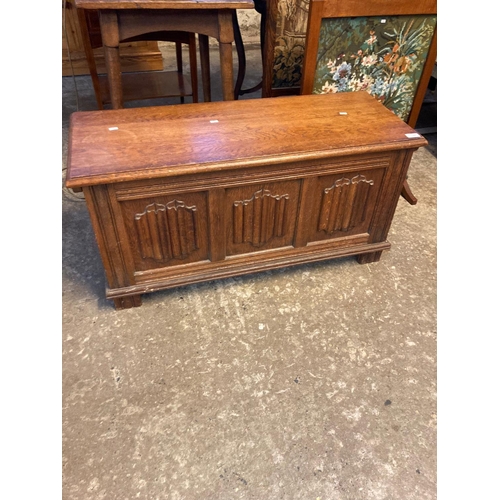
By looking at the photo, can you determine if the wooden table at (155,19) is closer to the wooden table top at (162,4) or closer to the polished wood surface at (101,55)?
the wooden table top at (162,4)

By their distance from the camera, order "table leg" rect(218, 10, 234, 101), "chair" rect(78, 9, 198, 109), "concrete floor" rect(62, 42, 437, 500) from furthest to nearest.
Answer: "chair" rect(78, 9, 198, 109) → "table leg" rect(218, 10, 234, 101) → "concrete floor" rect(62, 42, 437, 500)

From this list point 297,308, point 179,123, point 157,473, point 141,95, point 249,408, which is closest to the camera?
point 157,473

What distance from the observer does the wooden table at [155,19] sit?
54.9 inches

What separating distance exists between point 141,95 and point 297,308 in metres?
1.73

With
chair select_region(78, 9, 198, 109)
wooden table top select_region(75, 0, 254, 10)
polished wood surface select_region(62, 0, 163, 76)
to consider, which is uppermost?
wooden table top select_region(75, 0, 254, 10)

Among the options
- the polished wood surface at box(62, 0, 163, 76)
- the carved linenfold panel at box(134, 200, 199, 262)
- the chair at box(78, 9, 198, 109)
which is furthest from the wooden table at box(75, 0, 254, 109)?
the polished wood surface at box(62, 0, 163, 76)

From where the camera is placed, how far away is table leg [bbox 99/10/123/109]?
4.71 feet

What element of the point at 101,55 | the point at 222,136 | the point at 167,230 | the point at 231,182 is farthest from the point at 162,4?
the point at 101,55

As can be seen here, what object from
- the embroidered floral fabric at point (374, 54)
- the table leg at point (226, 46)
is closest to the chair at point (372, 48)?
the embroidered floral fabric at point (374, 54)

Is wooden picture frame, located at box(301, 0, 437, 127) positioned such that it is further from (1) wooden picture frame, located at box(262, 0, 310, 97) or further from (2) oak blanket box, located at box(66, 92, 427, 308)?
(1) wooden picture frame, located at box(262, 0, 310, 97)

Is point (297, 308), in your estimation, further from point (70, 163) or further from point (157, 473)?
point (70, 163)

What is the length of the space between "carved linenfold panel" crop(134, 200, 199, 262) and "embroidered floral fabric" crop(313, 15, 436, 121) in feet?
3.07

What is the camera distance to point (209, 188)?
1.29 meters

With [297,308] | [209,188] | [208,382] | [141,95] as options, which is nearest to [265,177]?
[209,188]
